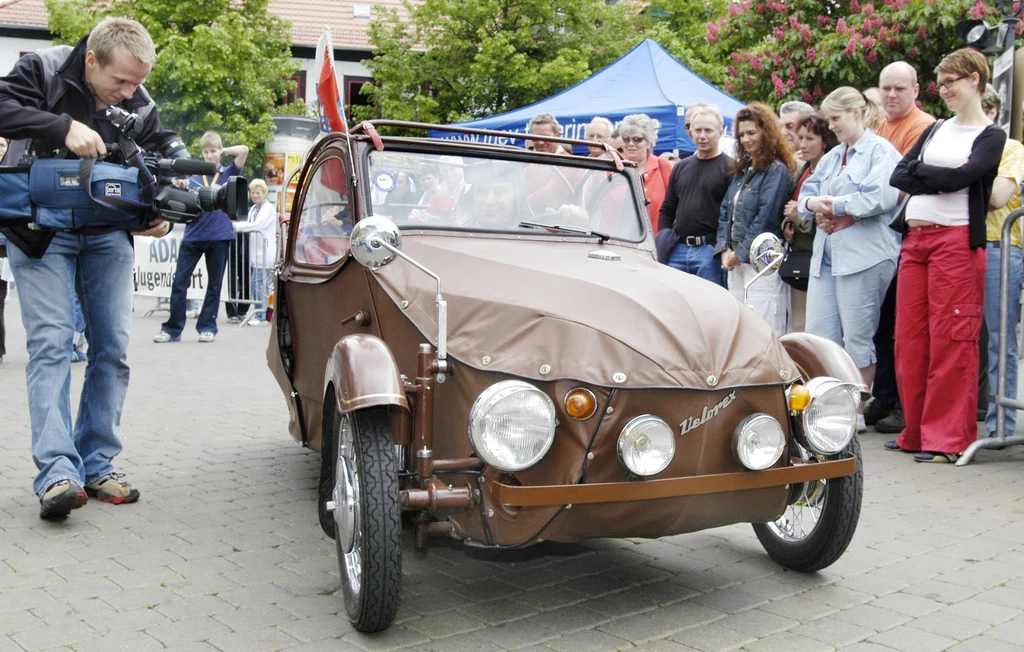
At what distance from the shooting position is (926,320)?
6340 mm

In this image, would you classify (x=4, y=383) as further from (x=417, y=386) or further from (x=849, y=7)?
(x=849, y=7)

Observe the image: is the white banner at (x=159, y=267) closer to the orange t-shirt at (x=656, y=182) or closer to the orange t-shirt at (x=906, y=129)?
the orange t-shirt at (x=656, y=182)

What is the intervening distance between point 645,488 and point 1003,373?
3.97m

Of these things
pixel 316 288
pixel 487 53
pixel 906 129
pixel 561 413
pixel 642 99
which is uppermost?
pixel 487 53

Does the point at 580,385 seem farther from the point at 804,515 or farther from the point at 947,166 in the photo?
the point at 947,166

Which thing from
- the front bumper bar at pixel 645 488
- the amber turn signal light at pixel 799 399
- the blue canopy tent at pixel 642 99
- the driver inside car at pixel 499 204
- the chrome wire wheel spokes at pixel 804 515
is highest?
the blue canopy tent at pixel 642 99

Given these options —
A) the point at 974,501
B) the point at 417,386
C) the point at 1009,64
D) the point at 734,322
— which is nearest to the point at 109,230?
the point at 417,386

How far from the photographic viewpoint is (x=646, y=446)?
3297 mm

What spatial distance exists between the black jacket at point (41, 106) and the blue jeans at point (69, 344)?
0.52ft

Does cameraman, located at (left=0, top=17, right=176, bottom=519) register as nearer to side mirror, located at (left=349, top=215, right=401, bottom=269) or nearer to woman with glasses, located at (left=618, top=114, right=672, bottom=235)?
side mirror, located at (left=349, top=215, right=401, bottom=269)

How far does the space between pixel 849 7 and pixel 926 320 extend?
1111 cm

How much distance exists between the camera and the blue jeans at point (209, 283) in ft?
38.8

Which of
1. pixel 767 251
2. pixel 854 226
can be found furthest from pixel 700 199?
pixel 767 251

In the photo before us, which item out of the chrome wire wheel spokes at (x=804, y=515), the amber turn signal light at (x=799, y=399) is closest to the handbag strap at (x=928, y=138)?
the chrome wire wheel spokes at (x=804, y=515)
